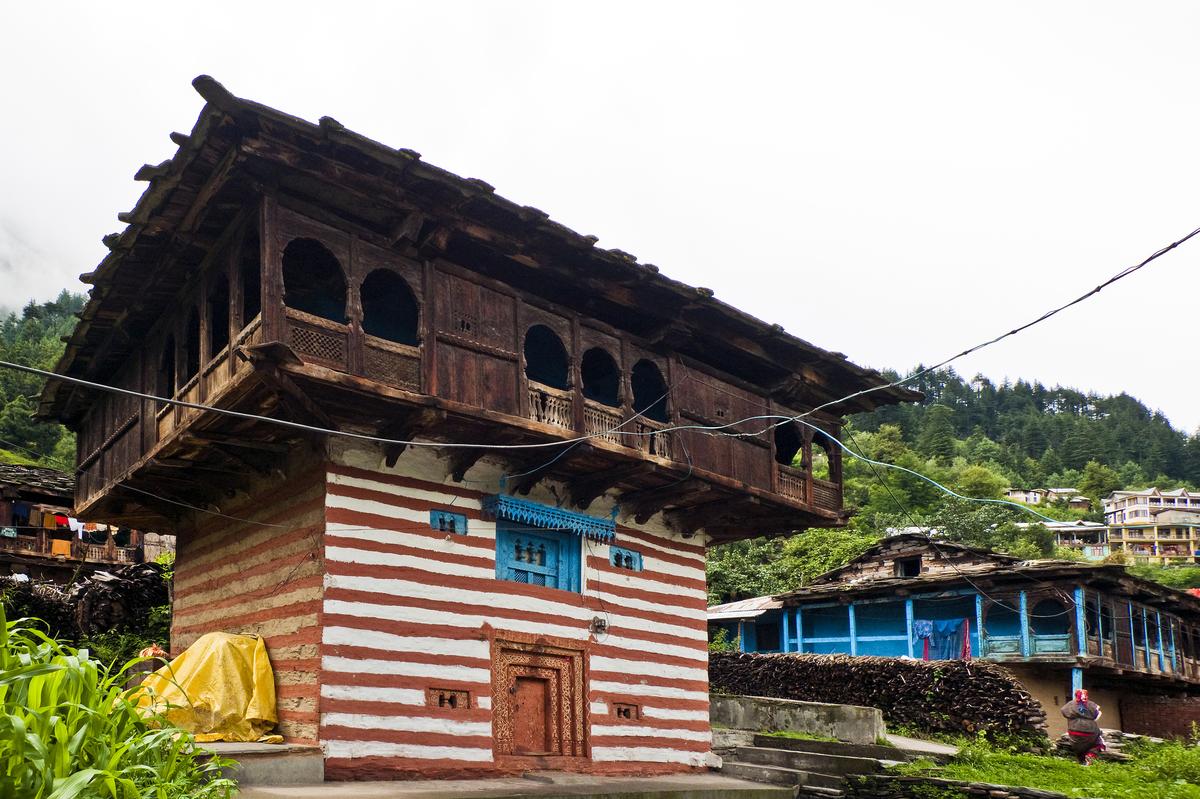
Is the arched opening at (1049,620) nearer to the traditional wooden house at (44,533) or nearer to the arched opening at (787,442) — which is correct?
the arched opening at (787,442)

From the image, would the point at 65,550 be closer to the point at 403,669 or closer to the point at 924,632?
the point at 924,632

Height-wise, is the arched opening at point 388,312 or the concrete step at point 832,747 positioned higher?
the arched opening at point 388,312

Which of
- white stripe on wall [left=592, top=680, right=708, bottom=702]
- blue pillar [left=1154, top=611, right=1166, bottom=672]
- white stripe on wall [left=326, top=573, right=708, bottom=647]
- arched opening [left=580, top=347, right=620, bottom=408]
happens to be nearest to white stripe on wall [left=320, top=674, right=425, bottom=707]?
white stripe on wall [left=326, top=573, right=708, bottom=647]

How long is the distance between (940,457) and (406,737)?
97093 millimetres

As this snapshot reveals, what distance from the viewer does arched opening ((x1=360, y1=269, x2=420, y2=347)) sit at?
14.2m

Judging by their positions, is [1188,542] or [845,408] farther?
[1188,542]

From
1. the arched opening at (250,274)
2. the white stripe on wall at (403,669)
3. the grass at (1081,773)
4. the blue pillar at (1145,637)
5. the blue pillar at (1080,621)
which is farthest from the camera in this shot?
the blue pillar at (1145,637)

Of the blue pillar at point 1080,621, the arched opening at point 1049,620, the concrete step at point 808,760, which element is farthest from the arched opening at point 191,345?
the arched opening at point 1049,620

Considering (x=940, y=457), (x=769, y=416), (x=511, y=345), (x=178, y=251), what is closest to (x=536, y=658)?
(x=511, y=345)

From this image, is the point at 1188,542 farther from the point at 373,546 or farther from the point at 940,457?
the point at 373,546

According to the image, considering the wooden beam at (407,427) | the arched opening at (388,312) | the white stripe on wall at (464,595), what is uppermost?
the arched opening at (388,312)

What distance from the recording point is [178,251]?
1270 centimetres

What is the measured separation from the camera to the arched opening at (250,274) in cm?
1196

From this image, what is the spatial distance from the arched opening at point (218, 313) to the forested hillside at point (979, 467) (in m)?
21.6
